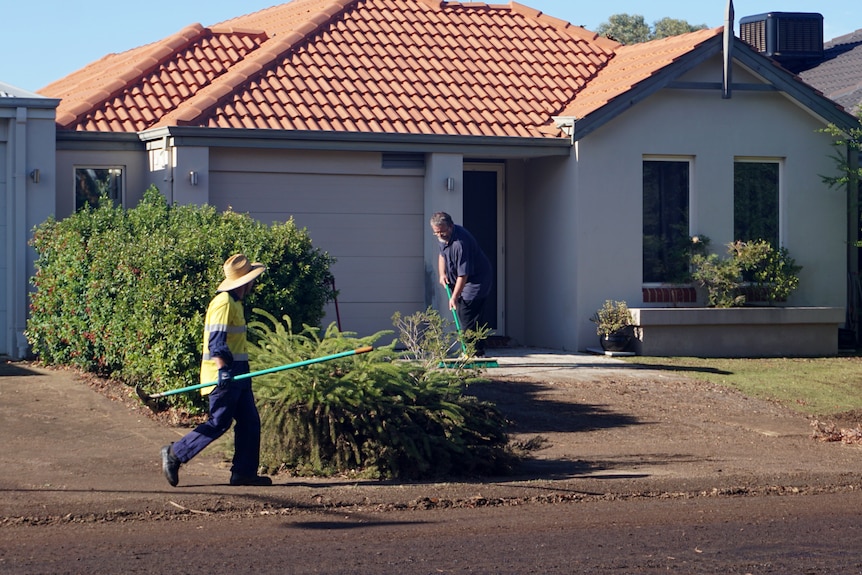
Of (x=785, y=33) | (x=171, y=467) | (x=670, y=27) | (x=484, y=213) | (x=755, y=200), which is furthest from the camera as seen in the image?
(x=670, y=27)

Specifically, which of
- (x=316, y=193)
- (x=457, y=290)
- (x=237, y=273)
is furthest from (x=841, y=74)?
(x=237, y=273)

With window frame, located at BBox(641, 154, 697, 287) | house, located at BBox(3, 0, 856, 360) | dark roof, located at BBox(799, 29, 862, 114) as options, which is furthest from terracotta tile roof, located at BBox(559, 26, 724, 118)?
dark roof, located at BBox(799, 29, 862, 114)

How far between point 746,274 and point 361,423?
9594mm

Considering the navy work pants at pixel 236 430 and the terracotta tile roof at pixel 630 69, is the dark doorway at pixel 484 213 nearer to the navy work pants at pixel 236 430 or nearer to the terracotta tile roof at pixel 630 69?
the terracotta tile roof at pixel 630 69

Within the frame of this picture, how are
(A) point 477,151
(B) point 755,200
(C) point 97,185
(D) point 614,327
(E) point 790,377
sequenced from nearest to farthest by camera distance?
(E) point 790,377
(D) point 614,327
(C) point 97,185
(A) point 477,151
(B) point 755,200

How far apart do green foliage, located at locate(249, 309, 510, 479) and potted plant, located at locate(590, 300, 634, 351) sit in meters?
6.87

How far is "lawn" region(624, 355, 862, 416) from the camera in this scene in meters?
13.3

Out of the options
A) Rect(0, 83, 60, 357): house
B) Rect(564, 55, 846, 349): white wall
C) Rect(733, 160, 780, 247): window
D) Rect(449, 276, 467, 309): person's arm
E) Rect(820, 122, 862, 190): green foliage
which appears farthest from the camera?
Rect(733, 160, 780, 247): window

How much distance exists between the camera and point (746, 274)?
17203mm

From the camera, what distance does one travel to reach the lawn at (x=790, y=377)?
1333 cm

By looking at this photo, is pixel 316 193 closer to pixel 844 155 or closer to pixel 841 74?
pixel 844 155

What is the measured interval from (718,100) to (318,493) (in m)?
10.9

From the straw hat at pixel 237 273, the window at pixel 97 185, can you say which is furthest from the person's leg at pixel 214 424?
the window at pixel 97 185

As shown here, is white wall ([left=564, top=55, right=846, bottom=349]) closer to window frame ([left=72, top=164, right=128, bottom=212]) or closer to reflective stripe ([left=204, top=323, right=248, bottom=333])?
window frame ([left=72, top=164, right=128, bottom=212])
